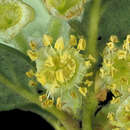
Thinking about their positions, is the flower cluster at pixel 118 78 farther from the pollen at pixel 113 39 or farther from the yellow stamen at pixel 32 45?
the yellow stamen at pixel 32 45

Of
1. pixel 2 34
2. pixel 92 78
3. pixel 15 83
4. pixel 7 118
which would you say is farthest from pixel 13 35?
pixel 7 118

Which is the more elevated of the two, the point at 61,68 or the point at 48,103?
the point at 61,68

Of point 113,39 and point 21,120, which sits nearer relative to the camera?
point 113,39

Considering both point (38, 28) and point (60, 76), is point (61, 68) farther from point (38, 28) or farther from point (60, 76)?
point (38, 28)

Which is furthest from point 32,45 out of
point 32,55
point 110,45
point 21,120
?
point 21,120

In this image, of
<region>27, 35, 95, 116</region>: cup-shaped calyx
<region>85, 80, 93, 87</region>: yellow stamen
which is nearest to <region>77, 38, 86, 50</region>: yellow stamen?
<region>27, 35, 95, 116</region>: cup-shaped calyx

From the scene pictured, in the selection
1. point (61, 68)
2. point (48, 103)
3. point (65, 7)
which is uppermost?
point (65, 7)

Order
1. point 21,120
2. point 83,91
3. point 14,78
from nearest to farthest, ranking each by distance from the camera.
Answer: point 83,91
point 14,78
point 21,120
